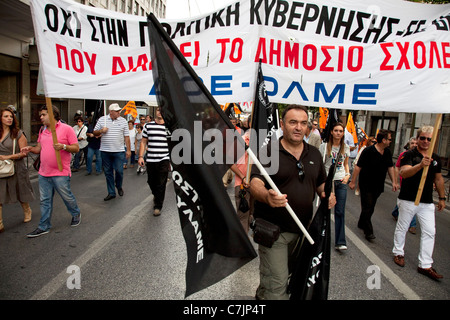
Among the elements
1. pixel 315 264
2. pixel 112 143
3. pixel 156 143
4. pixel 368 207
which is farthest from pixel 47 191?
pixel 368 207

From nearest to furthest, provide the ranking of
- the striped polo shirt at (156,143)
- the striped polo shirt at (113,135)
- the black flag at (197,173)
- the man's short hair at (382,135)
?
1. the black flag at (197,173)
2. the man's short hair at (382,135)
3. the striped polo shirt at (156,143)
4. the striped polo shirt at (113,135)

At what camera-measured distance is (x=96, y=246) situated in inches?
161

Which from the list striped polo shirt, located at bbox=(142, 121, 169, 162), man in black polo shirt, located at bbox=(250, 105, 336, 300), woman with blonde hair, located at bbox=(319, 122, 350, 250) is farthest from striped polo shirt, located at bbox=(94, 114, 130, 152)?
man in black polo shirt, located at bbox=(250, 105, 336, 300)

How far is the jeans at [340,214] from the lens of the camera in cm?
438

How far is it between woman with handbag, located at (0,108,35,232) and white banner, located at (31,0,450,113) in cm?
239

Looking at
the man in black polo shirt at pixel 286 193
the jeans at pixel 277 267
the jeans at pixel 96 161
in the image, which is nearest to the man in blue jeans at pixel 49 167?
the man in black polo shirt at pixel 286 193

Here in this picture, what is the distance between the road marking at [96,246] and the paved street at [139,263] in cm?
1

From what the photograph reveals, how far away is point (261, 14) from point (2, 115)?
13.4 feet

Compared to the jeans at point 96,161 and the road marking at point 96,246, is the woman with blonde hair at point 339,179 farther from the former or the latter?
the jeans at point 96,161

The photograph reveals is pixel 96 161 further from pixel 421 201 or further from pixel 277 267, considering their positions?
pixel 421 201

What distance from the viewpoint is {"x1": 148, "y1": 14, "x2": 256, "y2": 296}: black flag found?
188 cm

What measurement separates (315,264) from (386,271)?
6.46ft

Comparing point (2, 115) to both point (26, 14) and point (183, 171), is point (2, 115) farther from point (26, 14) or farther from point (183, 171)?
point (26, 14)

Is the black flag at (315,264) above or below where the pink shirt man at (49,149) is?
below
